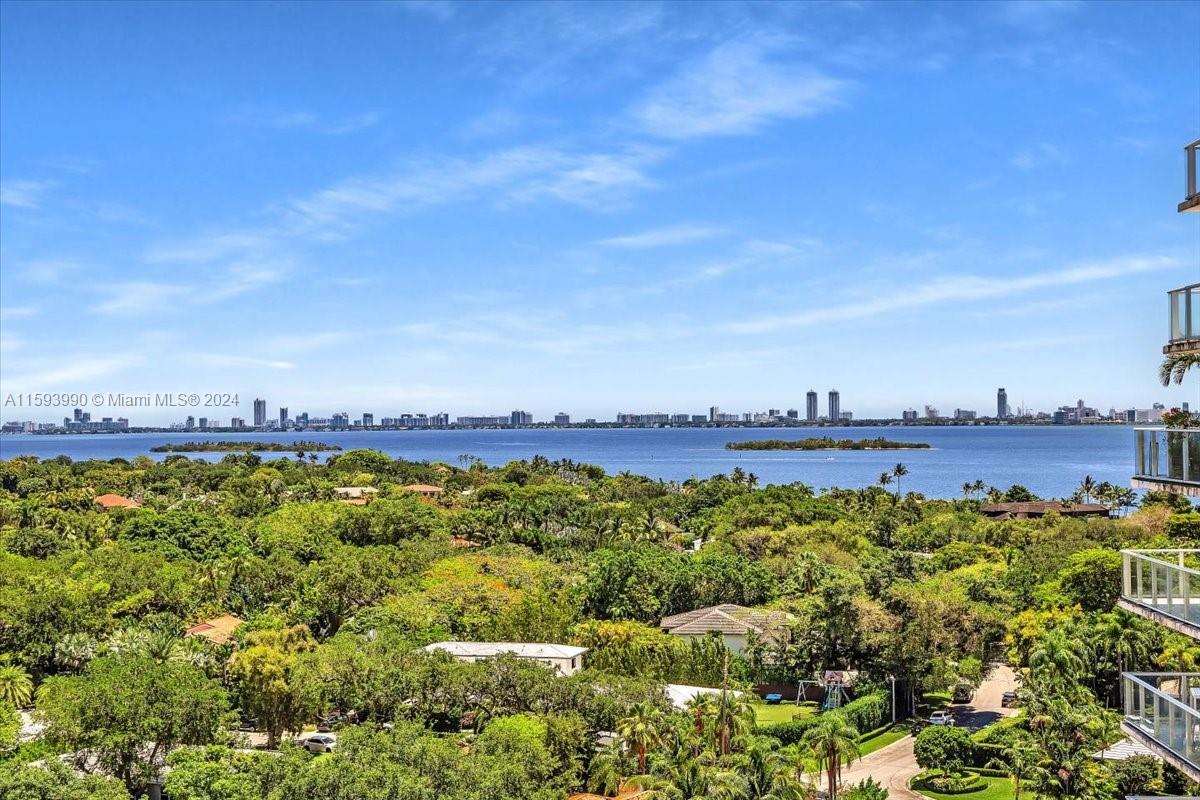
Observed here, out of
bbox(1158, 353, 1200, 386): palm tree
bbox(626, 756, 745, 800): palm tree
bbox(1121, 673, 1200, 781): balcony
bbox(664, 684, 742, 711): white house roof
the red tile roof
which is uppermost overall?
bbox(1158, 353, 1200, 386): palm tree

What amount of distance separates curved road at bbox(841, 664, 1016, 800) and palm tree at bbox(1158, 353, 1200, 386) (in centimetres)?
1997

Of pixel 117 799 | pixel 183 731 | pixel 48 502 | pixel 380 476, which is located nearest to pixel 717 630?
pixel 183 731

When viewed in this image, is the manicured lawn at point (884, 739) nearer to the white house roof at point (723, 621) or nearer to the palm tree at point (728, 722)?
the white house roof at point (723, 621)

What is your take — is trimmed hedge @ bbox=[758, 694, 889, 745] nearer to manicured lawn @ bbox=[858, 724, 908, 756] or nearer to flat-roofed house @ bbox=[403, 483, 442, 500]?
manicured lawn @ bbox=[858, 724, 908, 756]

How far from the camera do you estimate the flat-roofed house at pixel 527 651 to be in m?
39.8

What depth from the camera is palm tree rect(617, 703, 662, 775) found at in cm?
2914

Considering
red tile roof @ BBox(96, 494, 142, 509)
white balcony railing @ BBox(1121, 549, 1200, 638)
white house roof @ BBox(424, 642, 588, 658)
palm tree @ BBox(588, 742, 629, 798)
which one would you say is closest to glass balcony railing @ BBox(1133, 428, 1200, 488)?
white balcony railing @ BBox(1121, 549, 1200, 638)

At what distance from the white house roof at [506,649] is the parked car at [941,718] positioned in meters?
13.5

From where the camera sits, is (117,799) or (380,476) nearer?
(117,799)

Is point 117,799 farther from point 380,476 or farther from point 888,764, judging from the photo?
point 380,476

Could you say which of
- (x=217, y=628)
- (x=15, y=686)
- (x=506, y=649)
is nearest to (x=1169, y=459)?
(x=506, y=649)

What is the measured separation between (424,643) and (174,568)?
17.8 metres

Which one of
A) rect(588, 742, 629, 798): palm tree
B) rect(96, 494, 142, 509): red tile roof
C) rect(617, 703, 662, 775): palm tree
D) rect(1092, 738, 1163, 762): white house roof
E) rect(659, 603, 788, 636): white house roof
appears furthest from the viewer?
rect(96, 494, 142, 509): red tile roof

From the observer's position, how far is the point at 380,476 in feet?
456
